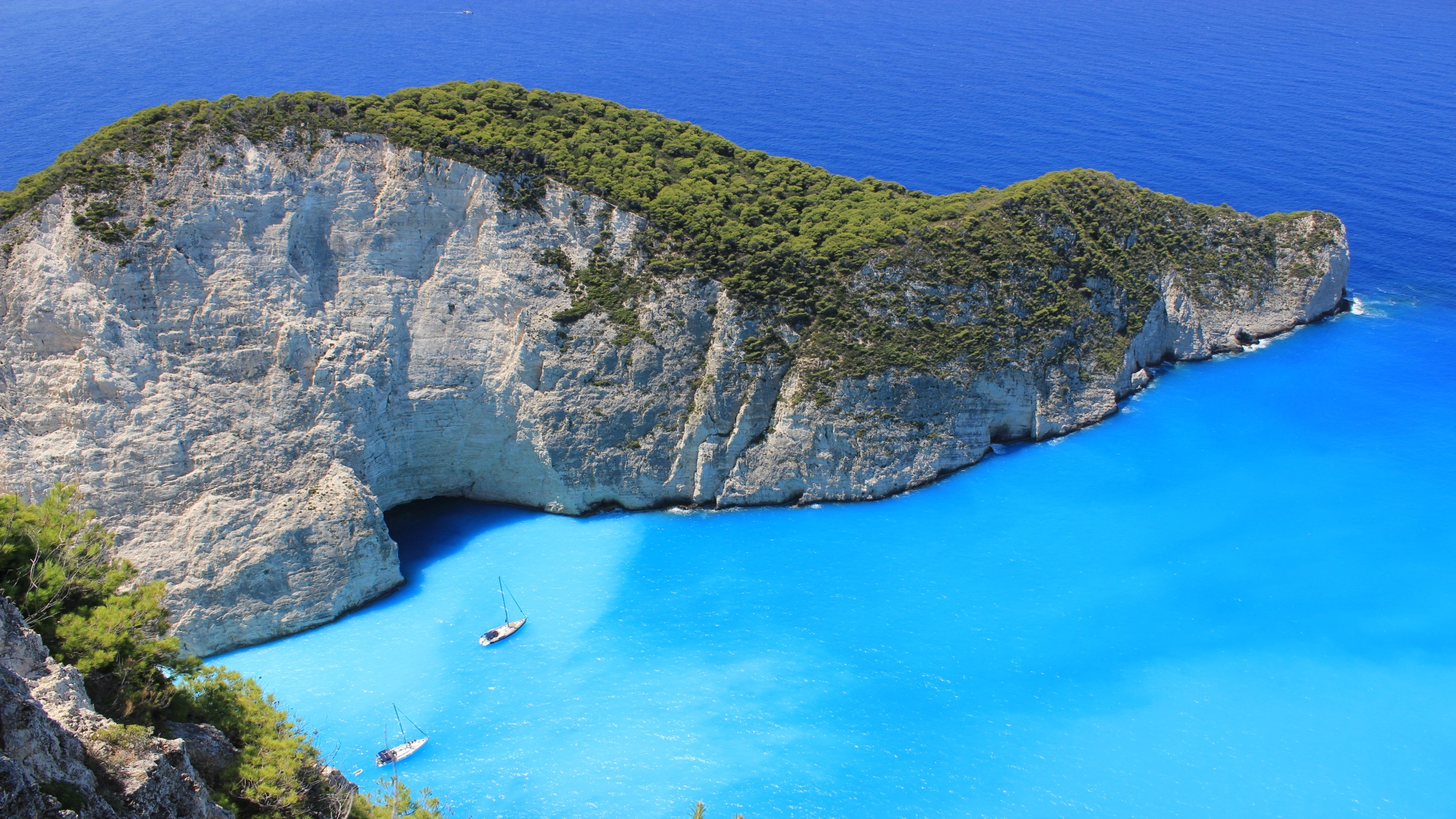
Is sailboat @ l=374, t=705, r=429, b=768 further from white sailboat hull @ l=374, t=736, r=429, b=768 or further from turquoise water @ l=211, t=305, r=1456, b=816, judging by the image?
turquoise water @ l=211, t=305, r=1456, b=816

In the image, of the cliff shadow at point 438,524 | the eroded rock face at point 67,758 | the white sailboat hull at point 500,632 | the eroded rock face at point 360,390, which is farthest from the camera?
the cliff shadow at point 438,524

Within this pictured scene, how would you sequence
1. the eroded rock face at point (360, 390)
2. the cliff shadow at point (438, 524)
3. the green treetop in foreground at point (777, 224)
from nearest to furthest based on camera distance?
1. the eroded rock face at point (360, 390)
2. the green treetop in foreground at point (777, 224)
3. the cliff shadow at point (438, 524)

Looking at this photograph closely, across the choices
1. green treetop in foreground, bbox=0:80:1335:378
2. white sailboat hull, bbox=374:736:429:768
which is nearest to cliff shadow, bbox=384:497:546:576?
green treetop in foreground, bbox=0:80:1335:378

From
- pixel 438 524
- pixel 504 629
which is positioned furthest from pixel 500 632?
pixel 438 524

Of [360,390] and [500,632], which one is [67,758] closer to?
[500,632]

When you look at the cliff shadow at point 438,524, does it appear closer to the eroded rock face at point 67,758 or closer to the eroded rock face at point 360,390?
the eroded rock face at point 360,390

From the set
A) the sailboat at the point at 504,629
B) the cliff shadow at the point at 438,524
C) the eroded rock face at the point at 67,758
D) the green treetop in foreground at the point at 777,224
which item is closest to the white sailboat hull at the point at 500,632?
the sailboat at the point at 504,629
